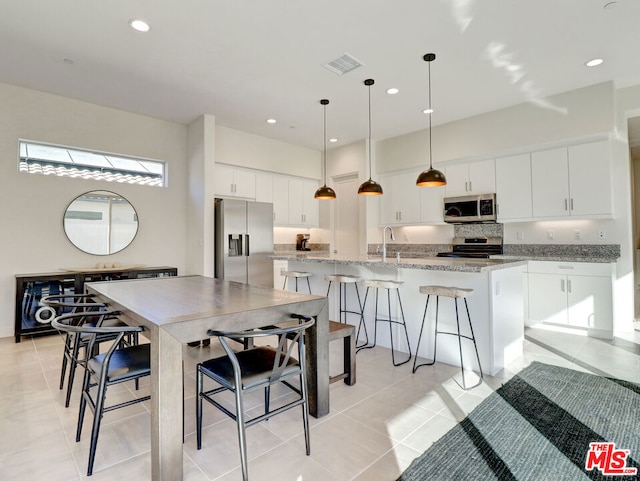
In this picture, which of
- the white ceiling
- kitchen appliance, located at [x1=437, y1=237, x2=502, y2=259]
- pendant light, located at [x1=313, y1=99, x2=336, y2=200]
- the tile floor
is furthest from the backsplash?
pendant light, located at [x1=313, y1=99, x2=336, y2=200]

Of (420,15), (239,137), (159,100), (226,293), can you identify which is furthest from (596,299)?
(159,100)

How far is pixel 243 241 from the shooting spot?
17.3ft

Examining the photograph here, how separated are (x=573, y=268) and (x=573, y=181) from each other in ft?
3.63

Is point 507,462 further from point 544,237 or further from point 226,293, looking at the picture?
point 544,237

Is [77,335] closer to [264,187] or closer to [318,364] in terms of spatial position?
[318,364]

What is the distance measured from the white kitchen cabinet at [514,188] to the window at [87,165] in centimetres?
509

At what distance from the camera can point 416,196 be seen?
19.0 ft

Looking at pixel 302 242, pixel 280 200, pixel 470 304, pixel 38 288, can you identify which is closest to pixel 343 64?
pixel 470 304

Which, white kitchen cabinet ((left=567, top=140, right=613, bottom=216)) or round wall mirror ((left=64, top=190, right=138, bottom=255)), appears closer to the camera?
white kitchen cabinet ((left=567, top=140, right=613, bottom=216))

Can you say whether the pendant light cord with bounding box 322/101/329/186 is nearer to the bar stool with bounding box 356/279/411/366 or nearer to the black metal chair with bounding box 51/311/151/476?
the bar stool with bounding box 356/279/411/366

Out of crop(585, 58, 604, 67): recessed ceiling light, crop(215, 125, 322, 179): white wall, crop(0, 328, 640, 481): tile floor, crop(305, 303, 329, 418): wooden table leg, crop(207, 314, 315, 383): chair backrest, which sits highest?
crop(585, 58, 604, 67): recessed ceiling light

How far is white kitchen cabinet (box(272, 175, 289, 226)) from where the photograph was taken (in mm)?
6277

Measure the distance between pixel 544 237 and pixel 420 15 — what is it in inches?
140

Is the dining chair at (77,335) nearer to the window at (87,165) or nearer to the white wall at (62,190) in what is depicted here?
the white wall at (62,190)
